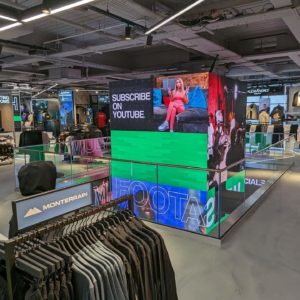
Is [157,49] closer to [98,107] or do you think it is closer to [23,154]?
[23,154]

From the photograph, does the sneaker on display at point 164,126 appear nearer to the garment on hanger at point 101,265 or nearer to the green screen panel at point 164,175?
the green screen panel at point 164,175

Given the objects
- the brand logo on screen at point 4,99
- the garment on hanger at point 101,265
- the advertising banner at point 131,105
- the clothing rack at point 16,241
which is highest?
the brand logo on screen at point 4,99

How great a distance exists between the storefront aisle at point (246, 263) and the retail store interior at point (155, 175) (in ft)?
0.06

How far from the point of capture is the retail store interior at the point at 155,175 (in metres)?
1.74

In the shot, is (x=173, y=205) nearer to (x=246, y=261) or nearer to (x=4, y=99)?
(x=246, y=261)

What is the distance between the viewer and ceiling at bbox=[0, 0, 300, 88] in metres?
4.49

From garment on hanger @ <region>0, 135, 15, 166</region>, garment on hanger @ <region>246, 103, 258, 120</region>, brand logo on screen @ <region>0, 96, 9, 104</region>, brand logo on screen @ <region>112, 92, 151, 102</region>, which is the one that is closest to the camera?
brand logo on screen @ <region>112, 92, 151, 102</region>

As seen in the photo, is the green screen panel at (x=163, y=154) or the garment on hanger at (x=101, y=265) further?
the green screen panel at (x=163, y=154)

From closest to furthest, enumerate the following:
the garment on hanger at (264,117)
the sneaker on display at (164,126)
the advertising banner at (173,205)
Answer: the advertising banner at (173,205), the sneaker on display at (164,126), the garment on hanger at (264,117)

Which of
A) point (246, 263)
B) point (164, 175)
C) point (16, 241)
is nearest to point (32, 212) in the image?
point (16, 241)

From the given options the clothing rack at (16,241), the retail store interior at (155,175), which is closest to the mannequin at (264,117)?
the retail store interior at (155,175)

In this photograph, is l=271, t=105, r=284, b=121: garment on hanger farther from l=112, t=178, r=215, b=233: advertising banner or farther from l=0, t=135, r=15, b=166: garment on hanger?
l=0, t=135, r=15, b=166: garment on hanger

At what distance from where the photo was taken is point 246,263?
11.5 ft

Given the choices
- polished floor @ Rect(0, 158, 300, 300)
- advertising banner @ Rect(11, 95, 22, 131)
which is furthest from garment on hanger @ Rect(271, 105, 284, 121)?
advertising banner @ Rect(11, 95, 22, 131)
